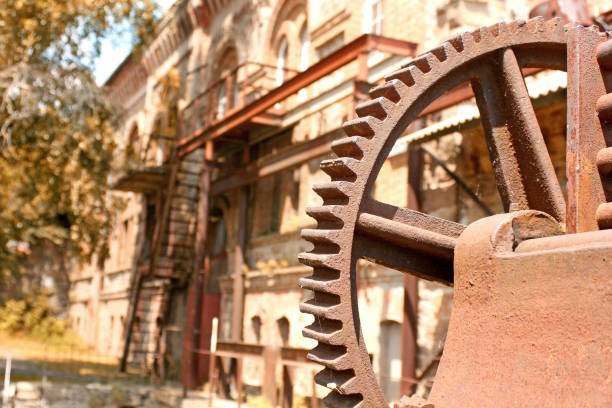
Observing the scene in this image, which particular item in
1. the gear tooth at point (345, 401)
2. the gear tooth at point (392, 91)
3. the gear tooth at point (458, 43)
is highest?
the gear tooth at point (458, 43)

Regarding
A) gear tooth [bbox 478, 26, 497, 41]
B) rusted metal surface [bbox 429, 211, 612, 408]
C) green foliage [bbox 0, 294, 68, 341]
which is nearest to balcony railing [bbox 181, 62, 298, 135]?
gear tooth [bbox 478, 26, 497, 41]

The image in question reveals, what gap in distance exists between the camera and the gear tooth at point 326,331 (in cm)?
406

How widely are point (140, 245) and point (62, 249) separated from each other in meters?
11.5

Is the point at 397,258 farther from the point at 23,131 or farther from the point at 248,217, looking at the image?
the point at 248,217

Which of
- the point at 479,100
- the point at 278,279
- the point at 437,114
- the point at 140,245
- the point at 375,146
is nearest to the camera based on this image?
the point at 375,146

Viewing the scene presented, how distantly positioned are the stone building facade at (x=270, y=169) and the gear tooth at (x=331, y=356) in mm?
5576

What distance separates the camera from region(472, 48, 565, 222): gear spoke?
183 inches

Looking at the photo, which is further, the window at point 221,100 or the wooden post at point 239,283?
the window at point 221,100

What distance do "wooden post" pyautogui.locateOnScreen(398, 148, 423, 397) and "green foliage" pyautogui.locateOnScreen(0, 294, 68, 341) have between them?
24380 mm

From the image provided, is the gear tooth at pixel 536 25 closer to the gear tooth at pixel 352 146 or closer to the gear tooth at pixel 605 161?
the gear tooth at pixel 605 161

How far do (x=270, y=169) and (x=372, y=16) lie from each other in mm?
3535

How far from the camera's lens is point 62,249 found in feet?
121

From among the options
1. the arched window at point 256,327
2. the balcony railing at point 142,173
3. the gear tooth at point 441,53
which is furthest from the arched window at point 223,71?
the gear tooth at point 441,53

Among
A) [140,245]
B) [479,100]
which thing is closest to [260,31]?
[140,245]
